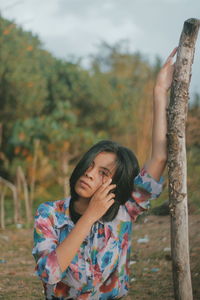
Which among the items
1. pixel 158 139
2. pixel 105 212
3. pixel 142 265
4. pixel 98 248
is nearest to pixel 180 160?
pixel 158 139

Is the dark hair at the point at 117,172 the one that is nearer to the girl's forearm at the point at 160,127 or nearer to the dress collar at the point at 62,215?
the dress collar at the point at 62,215

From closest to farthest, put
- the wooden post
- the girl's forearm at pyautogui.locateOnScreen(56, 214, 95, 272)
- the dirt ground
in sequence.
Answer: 1. the girl's forearm at pyautogui.locateOnScreen(56, 214, 95, 272)
2. the wooden post
3. the dirt ground

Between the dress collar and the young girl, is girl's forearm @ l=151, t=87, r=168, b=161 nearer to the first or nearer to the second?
the young girl

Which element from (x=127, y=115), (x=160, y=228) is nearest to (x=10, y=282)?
(x=160, y=228)

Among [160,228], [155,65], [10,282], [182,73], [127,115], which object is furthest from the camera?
[155,65]

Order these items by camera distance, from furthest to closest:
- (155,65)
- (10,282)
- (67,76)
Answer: (155,65) < (67,76) < (10,282)

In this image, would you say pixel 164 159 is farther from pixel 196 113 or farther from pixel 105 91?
pixel 105 91

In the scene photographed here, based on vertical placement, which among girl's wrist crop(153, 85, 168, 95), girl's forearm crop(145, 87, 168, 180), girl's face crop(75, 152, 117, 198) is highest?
girl's wrist crop(153, 85, 168, 95)

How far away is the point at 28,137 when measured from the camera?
31.4ft

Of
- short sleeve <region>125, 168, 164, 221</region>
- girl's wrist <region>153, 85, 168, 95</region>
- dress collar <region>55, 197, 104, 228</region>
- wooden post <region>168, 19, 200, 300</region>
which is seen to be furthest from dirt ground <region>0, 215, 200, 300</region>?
girl's wrist <region>153, 85, 168, 95</region>

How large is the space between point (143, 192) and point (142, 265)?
2264mm

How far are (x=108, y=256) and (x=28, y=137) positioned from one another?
747 centimetres

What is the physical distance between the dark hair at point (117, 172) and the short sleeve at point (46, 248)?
6.8 inches

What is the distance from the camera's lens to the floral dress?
2.25 meters
